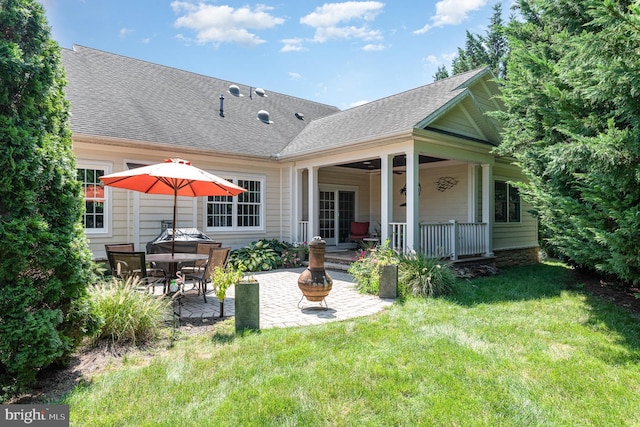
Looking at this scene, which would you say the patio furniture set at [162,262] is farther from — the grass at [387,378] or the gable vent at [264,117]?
the gable vent at [264,117]

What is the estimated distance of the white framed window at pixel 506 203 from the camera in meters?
11.7

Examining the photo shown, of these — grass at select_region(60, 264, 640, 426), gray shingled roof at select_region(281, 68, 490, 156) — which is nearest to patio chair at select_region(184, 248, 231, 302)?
grass at select_region(60, 264, 640, 426)

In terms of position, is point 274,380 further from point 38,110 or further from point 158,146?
point 158,146

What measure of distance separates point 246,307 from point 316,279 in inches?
52.3

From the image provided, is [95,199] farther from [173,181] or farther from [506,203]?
[506,203]

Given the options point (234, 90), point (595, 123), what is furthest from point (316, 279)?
point (234, 90)

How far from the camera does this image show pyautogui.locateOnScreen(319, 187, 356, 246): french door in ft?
42.5

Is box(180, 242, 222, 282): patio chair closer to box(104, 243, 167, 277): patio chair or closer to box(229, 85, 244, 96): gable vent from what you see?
box(104, 243, 167, 277): patio chair

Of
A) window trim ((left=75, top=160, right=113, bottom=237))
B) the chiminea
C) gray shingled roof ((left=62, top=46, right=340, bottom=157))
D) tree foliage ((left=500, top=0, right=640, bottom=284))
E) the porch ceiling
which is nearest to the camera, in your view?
tree foliage ((left=500, top=0, right=640, bottom=284))

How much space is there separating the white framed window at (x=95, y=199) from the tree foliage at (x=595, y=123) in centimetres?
901

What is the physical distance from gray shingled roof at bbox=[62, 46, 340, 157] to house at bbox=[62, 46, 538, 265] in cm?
5

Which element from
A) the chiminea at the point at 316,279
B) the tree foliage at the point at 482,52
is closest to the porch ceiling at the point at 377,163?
the chiminea at the point at 316,279

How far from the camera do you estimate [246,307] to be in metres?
4.54

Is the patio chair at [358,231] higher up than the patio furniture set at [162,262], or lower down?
higher up
